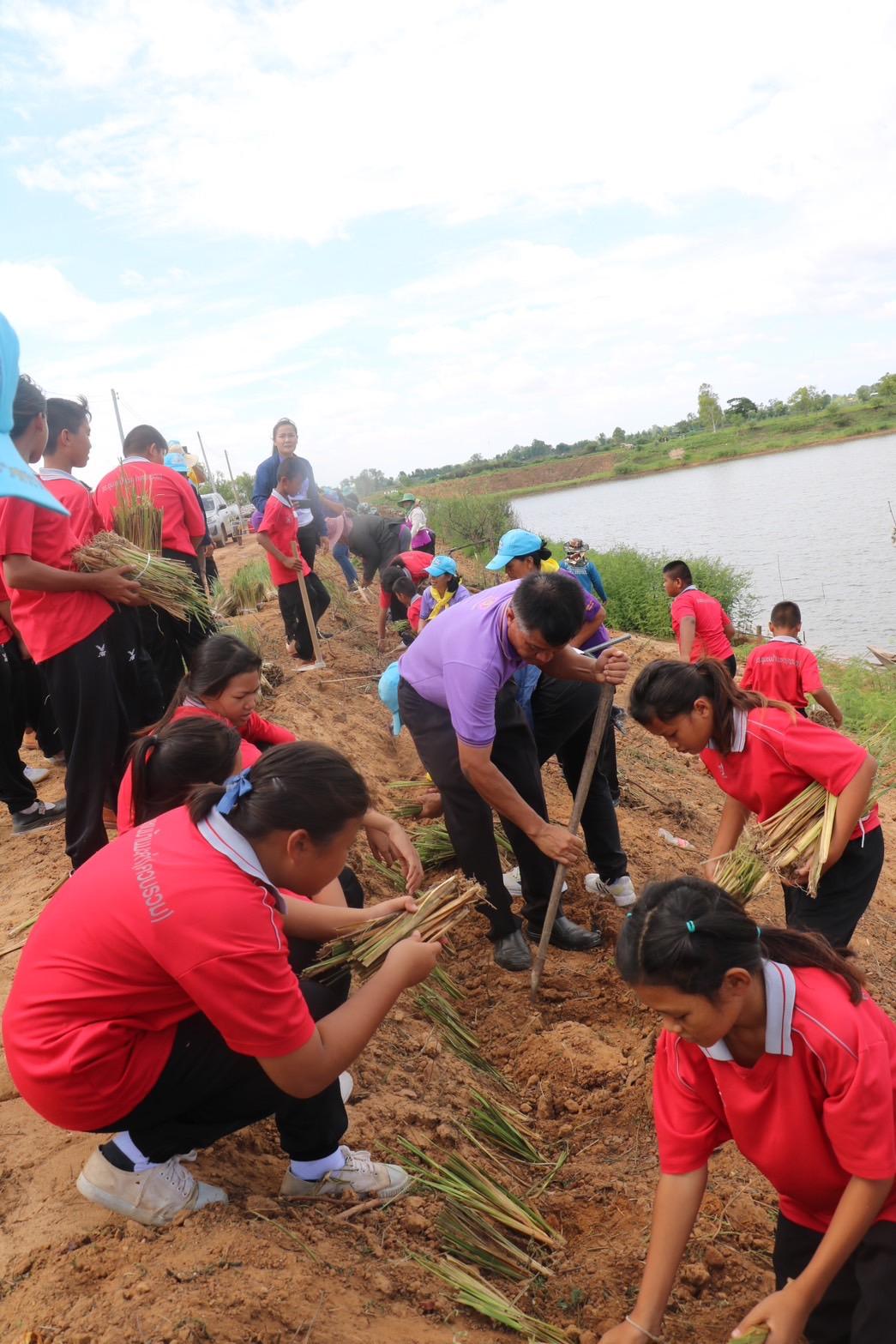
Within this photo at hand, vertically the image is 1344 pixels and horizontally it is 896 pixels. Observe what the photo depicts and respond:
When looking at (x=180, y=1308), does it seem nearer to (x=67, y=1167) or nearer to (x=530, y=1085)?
(x=67, y=1167)

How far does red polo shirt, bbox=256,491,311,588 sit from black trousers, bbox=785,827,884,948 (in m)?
4.91

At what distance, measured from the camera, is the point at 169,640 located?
409 cm

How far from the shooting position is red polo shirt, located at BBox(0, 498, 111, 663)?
3.21 m

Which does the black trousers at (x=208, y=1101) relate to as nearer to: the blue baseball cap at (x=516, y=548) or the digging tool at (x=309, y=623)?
the blue baseball cap at (x=516, y=548)

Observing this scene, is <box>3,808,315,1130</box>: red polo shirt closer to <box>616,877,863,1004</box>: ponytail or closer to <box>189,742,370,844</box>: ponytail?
<box>189,742,370,844</box>: ponytail

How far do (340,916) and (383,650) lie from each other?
7114 mm

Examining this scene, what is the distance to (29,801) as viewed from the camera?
15.6 feet

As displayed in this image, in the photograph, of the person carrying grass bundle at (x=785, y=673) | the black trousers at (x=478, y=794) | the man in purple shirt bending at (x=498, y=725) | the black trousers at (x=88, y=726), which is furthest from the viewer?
the person carrying grass bundle at (x=785, y=673)

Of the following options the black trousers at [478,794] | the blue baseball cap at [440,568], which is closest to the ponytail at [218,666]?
the black trousers at [478,794]

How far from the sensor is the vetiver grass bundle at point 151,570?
344 centimetres

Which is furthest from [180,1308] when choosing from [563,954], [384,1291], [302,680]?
[302,680]

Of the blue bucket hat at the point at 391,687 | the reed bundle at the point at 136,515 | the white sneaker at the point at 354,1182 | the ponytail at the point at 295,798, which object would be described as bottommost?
the white sneaker at the point at 354,1182

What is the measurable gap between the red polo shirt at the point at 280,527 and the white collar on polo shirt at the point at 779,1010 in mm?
5731

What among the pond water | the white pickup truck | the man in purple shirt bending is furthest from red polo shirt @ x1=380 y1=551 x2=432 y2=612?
the white pickup truck
